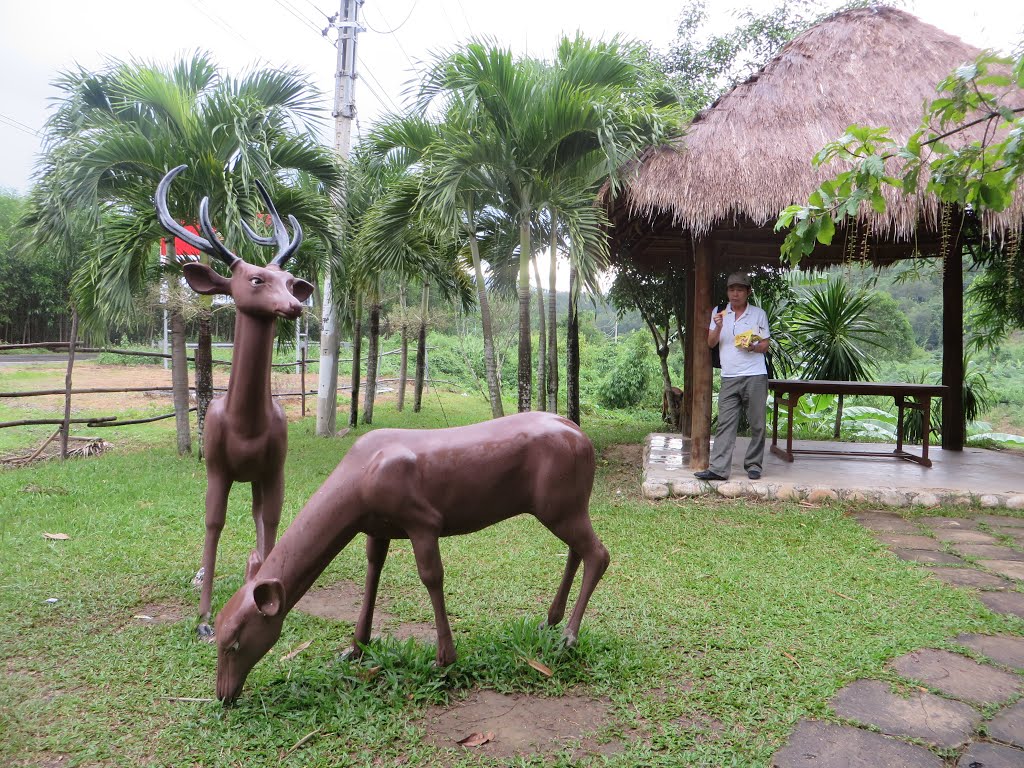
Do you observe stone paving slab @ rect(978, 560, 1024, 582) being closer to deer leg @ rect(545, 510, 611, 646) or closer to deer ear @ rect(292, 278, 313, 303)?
deer leg @ rect(545, 510, 611, 646)

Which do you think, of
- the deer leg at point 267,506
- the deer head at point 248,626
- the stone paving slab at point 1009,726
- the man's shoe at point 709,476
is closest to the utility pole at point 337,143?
the man's shoe at point 709,476

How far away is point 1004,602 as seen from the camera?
3.62 metres

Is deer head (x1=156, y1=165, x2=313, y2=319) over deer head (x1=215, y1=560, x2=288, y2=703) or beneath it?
over

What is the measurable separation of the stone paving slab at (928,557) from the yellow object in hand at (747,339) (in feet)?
6.49

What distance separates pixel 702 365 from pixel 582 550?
416cm

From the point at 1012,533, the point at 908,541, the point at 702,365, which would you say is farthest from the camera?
the point at 702,365

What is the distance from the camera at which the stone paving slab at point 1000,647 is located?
290cm

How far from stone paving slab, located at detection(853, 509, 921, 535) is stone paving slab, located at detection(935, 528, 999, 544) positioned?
155 mm

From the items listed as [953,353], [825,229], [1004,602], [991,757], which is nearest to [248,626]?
[825,229]

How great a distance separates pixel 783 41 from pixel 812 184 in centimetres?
827

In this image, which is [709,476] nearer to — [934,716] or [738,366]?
[738,366]

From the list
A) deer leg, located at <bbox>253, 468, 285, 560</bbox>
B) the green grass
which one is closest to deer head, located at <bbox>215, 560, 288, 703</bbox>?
the green grass

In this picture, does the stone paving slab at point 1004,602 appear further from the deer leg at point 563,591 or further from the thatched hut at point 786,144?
the thatched hut at point 786,144

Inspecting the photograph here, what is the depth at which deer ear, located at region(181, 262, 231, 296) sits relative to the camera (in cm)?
293
